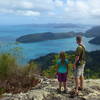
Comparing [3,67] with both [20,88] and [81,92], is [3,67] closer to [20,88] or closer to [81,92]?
[20,88]

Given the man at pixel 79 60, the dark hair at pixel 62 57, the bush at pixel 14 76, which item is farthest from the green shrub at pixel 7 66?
the man at pixel 79 60

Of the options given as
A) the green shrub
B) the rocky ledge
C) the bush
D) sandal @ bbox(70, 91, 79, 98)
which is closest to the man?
sandal @ bbox(70, 91, 79, 98)

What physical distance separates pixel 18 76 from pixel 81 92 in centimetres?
238

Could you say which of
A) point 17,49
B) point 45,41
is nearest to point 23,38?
point 45,41

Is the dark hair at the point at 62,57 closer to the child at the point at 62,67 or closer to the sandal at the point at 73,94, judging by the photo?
the child at the point at 62,67

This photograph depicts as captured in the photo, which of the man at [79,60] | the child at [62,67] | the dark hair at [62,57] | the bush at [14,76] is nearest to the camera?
the man at [79,60]

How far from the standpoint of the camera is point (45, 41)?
15500 cm

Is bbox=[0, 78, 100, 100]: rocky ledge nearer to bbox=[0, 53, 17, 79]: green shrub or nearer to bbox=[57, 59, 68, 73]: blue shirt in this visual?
bbox=[57, 59, 68, 73]: blue shirt

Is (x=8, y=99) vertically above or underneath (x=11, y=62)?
underneath

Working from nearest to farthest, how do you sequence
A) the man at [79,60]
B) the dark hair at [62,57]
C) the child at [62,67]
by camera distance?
1. the man at [79,60]
2. the dark hair at [62,57]
3. the child at [62,67]

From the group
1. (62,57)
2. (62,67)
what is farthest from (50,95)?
(62,57)

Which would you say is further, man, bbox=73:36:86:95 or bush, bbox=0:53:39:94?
bush, bbox=0:53:39:94

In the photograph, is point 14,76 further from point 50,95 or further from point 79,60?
point 79,60

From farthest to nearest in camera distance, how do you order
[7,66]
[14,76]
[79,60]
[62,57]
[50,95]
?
1. [7,66]
2. [14,76]
3. [50,95]
4. [62,57]
5. [79,60]
